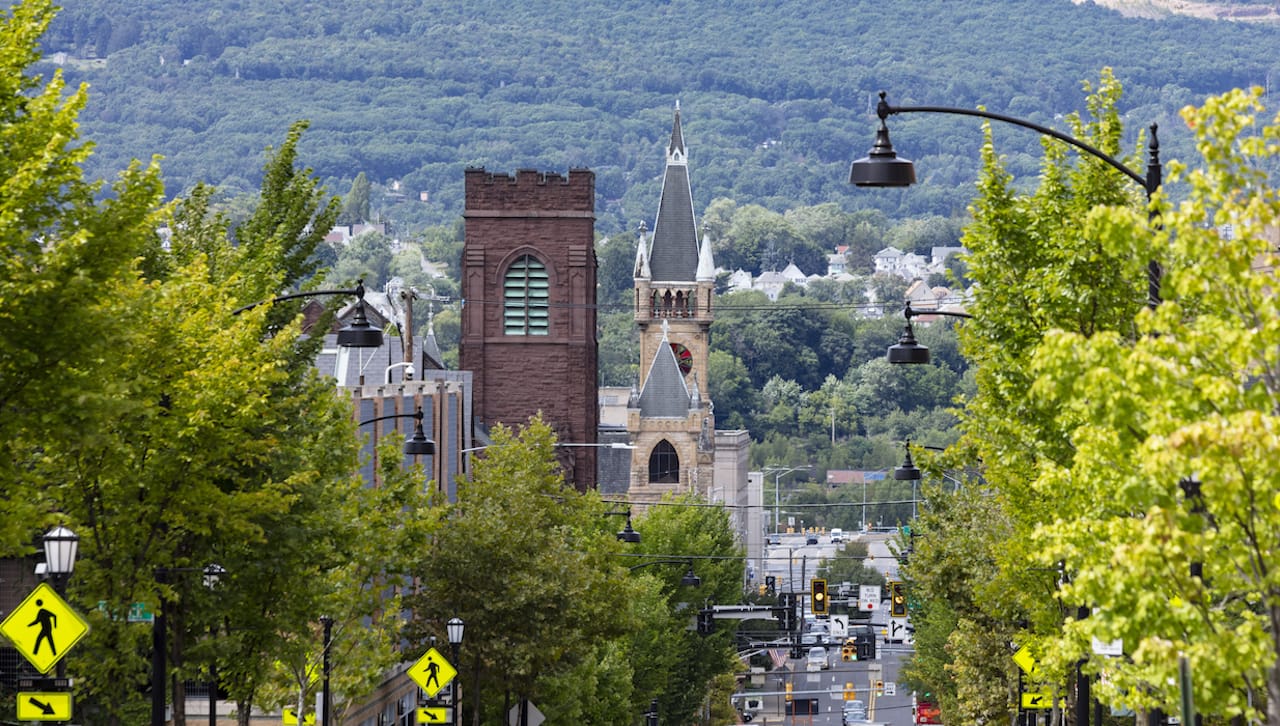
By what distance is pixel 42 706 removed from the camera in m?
23.0

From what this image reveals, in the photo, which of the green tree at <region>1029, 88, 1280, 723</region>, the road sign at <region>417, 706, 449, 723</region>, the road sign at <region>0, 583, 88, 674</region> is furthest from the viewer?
the road sign at <region>417, 706, 449, 723</region>

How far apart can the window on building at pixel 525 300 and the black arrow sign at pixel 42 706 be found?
200 feet

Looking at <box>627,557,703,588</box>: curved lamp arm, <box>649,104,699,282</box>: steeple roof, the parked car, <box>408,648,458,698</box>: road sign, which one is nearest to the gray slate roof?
<box>649,104,699,282</box>: steeple roof

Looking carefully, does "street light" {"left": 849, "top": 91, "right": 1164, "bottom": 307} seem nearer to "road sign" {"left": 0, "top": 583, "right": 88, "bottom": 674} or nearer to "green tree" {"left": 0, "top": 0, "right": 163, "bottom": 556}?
"green tree" {"left": 0, "top": 0, "right": 163, "bottom": 556}

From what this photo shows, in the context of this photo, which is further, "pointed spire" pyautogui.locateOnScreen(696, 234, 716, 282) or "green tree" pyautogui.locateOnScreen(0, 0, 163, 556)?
"pointed spire" pyautogui.locateOnScreen(696, 234, 716, 282)

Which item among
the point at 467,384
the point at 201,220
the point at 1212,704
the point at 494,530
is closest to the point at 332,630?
the point at 494,530

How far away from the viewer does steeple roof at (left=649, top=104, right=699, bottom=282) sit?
482 feet

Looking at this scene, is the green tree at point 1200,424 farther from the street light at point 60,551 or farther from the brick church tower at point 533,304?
the brick church tower at point 533,304

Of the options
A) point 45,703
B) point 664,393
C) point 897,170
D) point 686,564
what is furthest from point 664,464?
point 897,170

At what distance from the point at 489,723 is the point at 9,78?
30.1 metres

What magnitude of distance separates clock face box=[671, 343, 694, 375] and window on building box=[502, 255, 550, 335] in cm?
Answer: 5850

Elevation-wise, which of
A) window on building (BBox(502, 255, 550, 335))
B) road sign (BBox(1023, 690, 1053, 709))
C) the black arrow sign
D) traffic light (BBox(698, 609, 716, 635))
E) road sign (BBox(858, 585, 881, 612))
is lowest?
road sign (BBox(1023, 690, 1053, 709))

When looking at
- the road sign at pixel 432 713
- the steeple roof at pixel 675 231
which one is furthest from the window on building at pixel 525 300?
the steeple roof at pixel 675 231

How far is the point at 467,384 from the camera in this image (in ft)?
244
